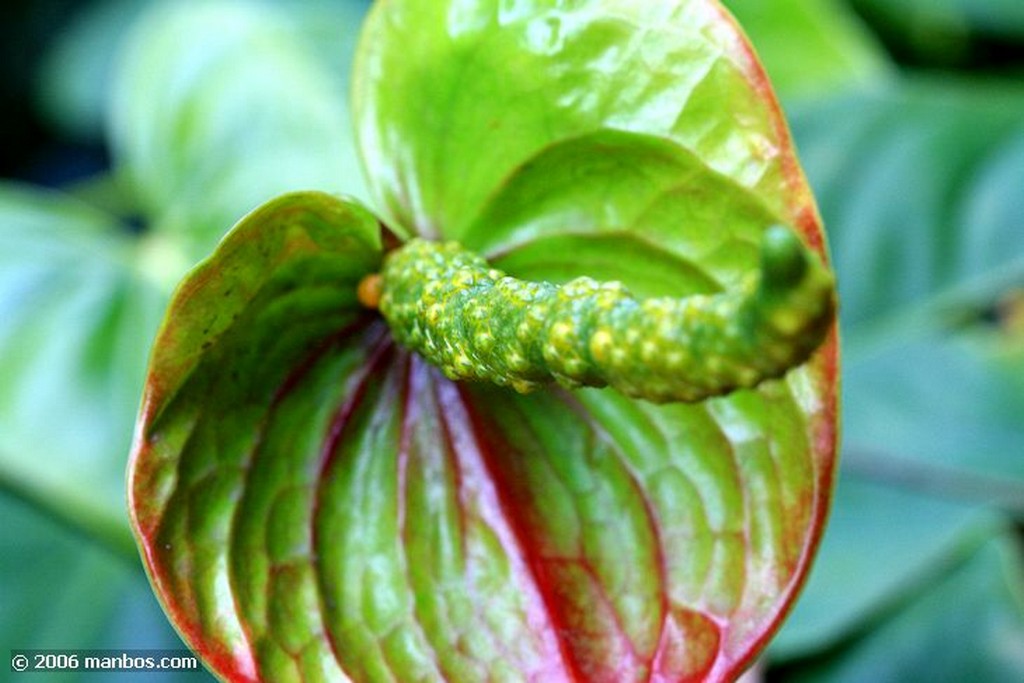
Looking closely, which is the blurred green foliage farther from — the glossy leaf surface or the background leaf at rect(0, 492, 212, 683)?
the glossy leaf surface

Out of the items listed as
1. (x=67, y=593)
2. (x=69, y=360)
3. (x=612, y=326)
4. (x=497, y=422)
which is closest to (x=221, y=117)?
(x=69, y=360)

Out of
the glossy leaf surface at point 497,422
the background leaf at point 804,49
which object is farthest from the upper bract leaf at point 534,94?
the background leaf at point 804,49

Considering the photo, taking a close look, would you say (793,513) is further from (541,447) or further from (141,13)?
(141,13)

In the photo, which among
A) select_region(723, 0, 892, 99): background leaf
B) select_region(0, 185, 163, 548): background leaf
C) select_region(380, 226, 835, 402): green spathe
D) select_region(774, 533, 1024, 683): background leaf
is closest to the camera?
select_region(380, 226, 835, 402): green spathe

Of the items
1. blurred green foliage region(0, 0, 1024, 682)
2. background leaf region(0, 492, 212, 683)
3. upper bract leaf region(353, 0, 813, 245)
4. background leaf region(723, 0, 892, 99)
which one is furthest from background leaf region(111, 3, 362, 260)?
background leaf region(723, 0, 892, 99)

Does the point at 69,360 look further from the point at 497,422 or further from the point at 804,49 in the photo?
the point at 804,49

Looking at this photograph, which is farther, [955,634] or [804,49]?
[804,49]
